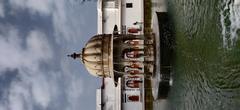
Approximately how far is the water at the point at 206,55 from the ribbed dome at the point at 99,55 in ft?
9.91

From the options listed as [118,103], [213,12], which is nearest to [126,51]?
[213,12]

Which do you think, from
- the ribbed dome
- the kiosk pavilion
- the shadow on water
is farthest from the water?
the ribbed dome

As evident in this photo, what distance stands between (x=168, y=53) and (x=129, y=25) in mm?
16118

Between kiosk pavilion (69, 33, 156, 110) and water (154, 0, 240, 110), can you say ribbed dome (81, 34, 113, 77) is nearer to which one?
kiosk pavilion (69, 33, 156, 110)

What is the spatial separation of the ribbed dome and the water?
3.02m

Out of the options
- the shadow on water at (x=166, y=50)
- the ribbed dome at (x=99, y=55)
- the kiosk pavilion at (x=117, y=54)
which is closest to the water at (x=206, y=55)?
the shadow on water at (x=166, y=50)

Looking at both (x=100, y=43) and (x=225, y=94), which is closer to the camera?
(x=225, y=94)

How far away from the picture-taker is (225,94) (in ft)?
48.2

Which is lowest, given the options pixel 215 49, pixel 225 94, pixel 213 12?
pixel 225 94

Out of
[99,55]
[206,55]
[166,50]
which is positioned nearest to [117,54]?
[99,55]

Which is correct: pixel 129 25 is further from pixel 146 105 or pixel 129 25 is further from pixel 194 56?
pixel 194 56

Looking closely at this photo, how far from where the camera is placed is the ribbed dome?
23.3 meters

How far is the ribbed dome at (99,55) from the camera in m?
23.3

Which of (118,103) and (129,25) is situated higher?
(129,25)
